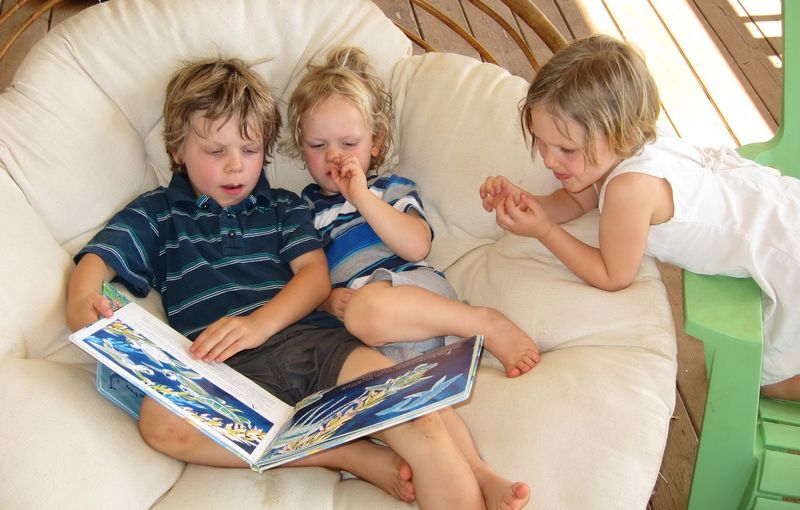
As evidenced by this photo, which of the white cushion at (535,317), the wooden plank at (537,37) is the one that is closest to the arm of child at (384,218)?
the white cushion at (535,317)

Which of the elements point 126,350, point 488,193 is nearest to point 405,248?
point 488,193

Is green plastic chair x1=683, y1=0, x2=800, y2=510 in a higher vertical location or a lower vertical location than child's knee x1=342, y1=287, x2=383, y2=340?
lower

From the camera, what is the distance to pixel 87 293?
1387 mm

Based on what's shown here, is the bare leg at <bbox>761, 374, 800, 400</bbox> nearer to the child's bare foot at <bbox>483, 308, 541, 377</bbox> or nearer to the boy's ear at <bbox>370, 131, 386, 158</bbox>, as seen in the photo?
the child's bare foot at <bbox>483, 308, 541, 377</bbox>

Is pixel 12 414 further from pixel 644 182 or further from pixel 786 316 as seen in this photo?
pixel 786 316

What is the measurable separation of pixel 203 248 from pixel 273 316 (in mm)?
222

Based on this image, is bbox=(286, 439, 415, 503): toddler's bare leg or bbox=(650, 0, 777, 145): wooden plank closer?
bbox=(286, 439, 415, 503): toddler's bare leg

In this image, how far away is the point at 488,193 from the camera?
151 centimetres


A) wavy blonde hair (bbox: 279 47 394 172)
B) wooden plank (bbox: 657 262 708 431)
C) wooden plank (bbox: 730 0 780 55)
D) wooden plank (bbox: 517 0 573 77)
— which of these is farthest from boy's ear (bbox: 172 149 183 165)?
wooden plank (bbox: 730 0 780 55)

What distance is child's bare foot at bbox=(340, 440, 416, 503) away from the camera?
48.8 inches

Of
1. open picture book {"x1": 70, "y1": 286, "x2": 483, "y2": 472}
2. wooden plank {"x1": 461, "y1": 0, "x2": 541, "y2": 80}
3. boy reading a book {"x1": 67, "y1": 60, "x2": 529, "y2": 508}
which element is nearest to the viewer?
open picture book {"x1": 70, "y1": 286, "x2": 483, "y2": 472}

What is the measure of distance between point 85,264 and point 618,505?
0.97 meters

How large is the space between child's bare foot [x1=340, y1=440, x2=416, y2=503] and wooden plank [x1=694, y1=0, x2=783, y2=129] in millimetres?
2030

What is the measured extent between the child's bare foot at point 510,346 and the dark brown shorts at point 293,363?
23 cm
